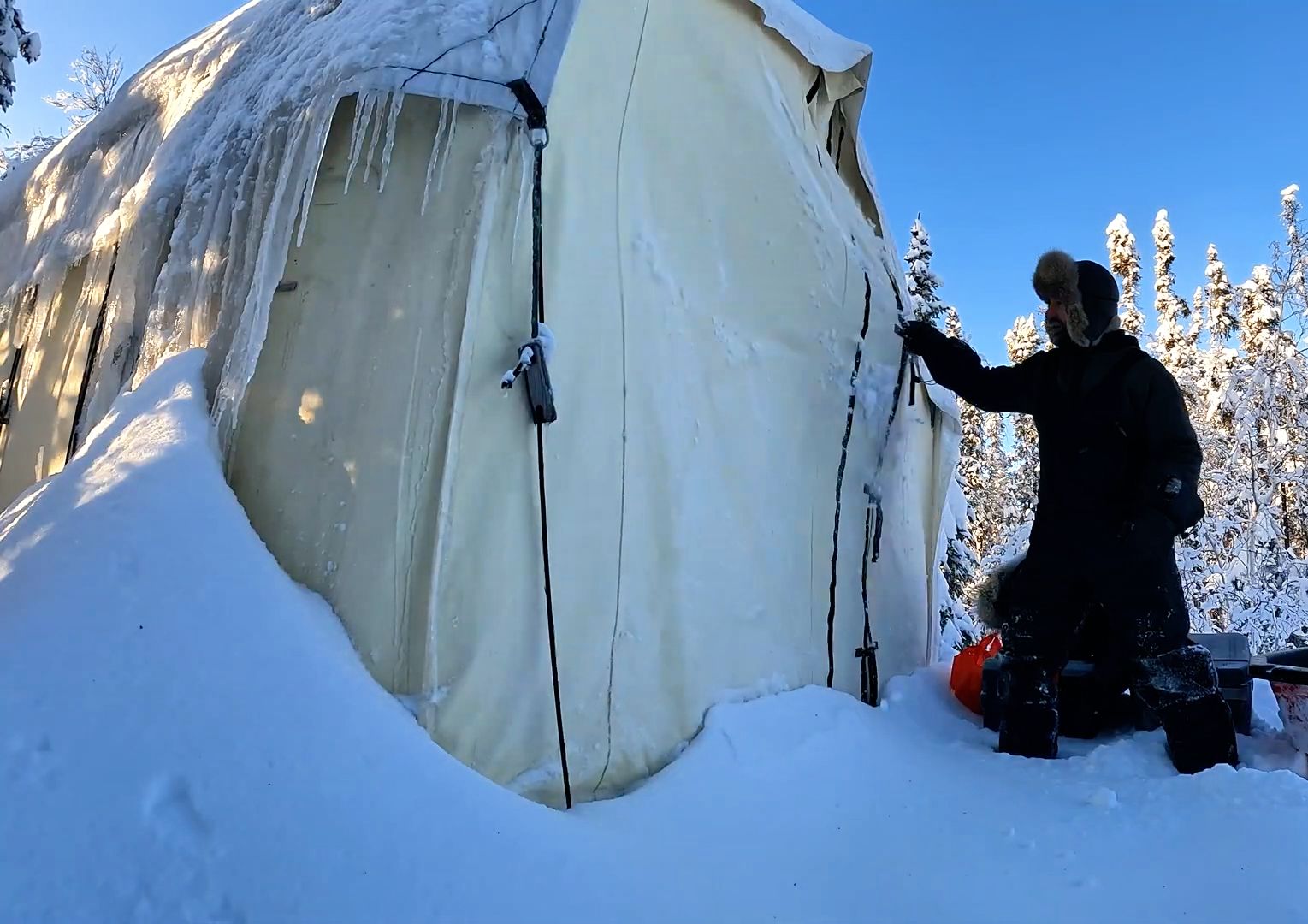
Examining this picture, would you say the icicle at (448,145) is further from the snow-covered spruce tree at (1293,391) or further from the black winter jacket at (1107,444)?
the snow-covered spruce tree at (1293,391)

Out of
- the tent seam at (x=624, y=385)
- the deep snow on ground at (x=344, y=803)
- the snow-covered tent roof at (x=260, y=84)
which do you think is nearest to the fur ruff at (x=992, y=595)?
the deep snow on ground at (x=344, y=803)

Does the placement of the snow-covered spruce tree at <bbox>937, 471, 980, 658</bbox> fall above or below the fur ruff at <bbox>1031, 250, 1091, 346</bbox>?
below

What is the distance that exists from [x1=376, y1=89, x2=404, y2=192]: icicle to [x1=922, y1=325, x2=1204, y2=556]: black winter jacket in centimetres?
227

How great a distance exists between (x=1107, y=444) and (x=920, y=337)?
2.96ft

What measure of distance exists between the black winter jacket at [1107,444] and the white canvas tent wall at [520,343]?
61 centimetres

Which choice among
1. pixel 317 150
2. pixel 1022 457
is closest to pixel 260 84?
pixel 317 150

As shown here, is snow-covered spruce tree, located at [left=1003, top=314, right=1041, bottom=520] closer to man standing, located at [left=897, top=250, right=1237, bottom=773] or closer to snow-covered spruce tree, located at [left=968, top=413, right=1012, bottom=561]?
snow-covered spruce tree, located at [left=968, top=413, right=1012, bottom=561]

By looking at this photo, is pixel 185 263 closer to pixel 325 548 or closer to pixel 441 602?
pixel 325 548

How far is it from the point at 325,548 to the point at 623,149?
1486 mm

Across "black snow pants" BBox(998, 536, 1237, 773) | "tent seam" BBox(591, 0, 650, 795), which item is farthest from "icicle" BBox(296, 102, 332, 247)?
"black snow pants" BBox(998, 536, 1237, 773)

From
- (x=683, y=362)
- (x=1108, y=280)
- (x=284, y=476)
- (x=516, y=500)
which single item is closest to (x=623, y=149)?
(x=683, y=362)

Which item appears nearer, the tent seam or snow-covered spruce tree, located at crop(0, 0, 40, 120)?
the tent seam

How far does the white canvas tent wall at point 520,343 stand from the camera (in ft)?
6.88

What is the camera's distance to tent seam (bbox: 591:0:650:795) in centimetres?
226
